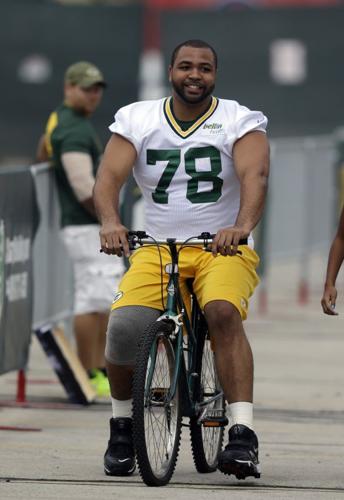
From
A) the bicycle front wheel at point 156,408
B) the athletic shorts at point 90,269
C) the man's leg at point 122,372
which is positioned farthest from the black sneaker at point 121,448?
the athletic shorts at point 90,269

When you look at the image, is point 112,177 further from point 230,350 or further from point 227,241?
point 230,350

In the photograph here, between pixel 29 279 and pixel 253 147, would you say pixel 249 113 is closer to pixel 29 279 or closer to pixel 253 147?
pixel 253 147

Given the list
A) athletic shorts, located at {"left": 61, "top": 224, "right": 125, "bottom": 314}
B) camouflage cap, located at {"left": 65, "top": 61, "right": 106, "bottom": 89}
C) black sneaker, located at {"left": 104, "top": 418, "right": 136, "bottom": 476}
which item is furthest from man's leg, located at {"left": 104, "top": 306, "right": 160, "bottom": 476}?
camouflage cap, located at {"left": 65, "top": 61, "right": 106, "bottom": 89}

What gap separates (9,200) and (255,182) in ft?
8.50

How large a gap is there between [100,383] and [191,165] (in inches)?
141

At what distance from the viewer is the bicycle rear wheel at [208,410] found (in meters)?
8.05

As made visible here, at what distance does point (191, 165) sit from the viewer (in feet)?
26.1

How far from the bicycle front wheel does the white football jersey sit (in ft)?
1.81

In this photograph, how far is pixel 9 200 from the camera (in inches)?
396

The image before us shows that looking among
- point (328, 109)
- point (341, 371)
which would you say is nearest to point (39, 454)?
point (341, 371)

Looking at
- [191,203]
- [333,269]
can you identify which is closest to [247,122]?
[191,203]

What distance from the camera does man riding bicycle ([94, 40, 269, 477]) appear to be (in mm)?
7758

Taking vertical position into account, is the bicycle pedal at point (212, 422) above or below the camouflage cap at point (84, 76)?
below

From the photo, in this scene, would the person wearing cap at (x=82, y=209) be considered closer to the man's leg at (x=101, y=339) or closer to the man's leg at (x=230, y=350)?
the man's leg at (x=101, y=339)
